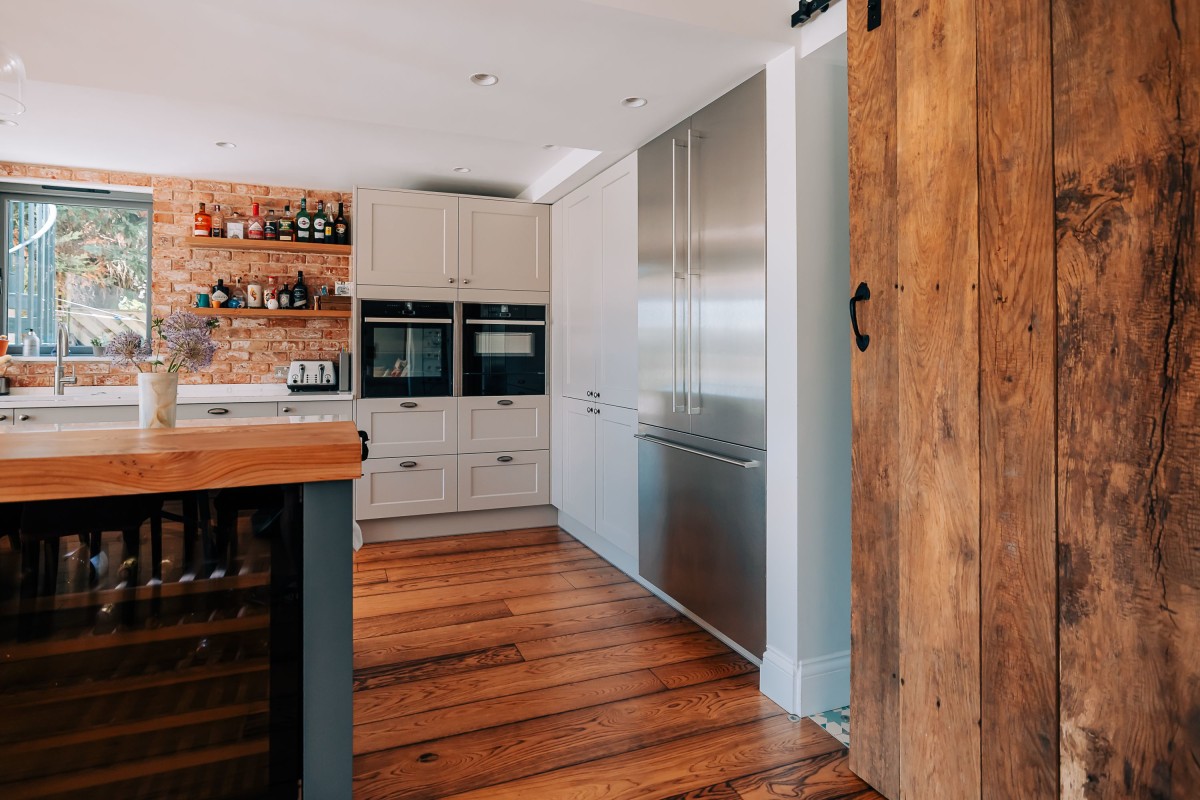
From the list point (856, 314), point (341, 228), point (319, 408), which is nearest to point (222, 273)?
point (341, 228)

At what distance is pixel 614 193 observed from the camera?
342 centimetres

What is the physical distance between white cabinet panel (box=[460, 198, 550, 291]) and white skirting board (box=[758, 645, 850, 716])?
2807 mm

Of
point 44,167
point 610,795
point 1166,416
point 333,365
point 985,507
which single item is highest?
point 44,167

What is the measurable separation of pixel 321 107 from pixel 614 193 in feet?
4.63

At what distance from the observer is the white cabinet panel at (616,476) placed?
3.30 metres

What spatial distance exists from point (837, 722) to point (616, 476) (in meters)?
1.63

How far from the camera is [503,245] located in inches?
167

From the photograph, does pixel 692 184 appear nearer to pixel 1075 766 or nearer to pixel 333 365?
pixel 1075 766

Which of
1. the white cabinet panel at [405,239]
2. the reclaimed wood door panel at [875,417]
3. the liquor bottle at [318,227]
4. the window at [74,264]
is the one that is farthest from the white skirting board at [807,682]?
the window at [74,264]

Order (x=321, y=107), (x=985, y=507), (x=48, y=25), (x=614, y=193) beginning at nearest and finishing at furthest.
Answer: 1. (x=985, y=507)
2. (x=48, y=25)
3. (x=321, y=107)
4. (x=614, y=193)

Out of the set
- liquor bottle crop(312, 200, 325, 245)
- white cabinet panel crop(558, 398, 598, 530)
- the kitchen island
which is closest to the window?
liquor bottle crop(312, 200, 325, 245)

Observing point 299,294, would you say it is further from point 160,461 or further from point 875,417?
point 875,417

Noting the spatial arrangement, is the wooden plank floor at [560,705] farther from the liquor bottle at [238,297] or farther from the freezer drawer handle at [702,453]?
the liquor bottle at [238,297]

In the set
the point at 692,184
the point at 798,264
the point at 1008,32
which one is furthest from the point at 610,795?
the point at 692,184
